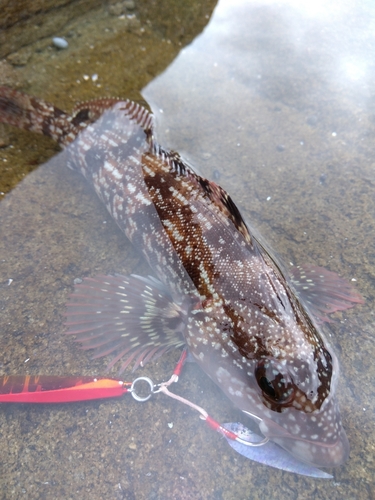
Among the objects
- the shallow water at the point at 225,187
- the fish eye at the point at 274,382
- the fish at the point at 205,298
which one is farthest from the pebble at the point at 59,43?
the fish eye at the point at 274,382

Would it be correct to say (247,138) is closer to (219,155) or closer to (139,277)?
(219,155)

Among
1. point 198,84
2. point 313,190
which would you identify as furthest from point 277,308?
point 198,84

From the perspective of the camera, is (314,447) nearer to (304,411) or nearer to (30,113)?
(304,411)

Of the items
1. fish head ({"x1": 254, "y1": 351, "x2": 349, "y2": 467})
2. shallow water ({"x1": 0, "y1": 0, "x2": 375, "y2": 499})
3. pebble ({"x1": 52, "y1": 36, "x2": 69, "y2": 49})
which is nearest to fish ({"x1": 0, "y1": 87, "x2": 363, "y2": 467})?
fish head ({"x1": 254, "y1": 351, "x2": 349, "y2": 467})

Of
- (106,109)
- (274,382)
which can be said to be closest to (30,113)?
(106,109)

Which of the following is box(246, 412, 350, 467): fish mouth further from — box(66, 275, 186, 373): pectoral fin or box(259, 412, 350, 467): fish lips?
box(66, 275, 186, 373): pectoral fin

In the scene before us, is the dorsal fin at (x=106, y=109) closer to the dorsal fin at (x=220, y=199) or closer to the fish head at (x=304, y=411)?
the dorsal fin at (x=220, y=199)
